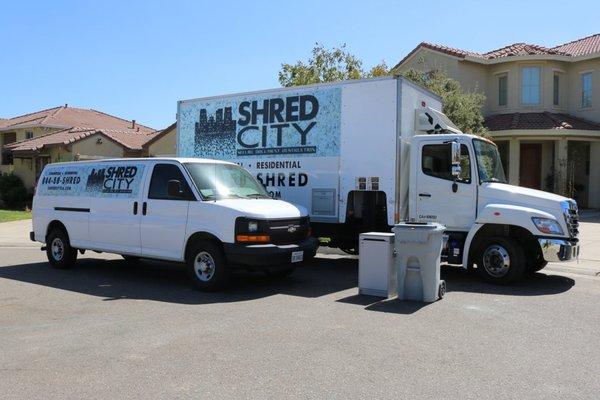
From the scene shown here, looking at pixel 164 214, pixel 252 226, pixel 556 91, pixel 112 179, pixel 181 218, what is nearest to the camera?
pixel 252 226

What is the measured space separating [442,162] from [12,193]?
27.7 m

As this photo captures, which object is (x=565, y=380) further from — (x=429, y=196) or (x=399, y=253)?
(x=429, y=196)

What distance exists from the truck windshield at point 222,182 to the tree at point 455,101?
9893mm

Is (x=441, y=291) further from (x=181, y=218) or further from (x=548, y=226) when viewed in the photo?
(x=181, y=218)

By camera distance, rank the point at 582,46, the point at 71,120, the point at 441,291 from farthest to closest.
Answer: the point at 71,120, the point at 582,46, the point at 441,291

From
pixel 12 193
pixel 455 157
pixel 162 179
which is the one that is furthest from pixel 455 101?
pixel 12 193

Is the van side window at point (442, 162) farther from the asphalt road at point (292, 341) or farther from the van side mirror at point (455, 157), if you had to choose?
the asphalt road at point (292, 341)

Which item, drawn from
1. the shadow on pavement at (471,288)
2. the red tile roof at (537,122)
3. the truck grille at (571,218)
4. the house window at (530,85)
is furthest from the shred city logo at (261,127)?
the house window at (530,85)

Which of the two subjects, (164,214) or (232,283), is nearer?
(164,214)

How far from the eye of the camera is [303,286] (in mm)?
9352

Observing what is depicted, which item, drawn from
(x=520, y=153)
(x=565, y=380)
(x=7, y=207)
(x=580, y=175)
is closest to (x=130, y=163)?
(x=565, y=380)

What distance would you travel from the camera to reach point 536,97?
2530cm

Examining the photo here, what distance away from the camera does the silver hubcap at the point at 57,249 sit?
36.1ft

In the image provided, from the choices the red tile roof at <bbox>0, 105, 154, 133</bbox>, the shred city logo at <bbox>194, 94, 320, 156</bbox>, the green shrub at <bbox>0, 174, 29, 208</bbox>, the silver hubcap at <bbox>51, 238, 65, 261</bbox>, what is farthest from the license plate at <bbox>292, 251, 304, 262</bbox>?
the red tile roof at <bbox>0, 105, 154, 133</bbox>
